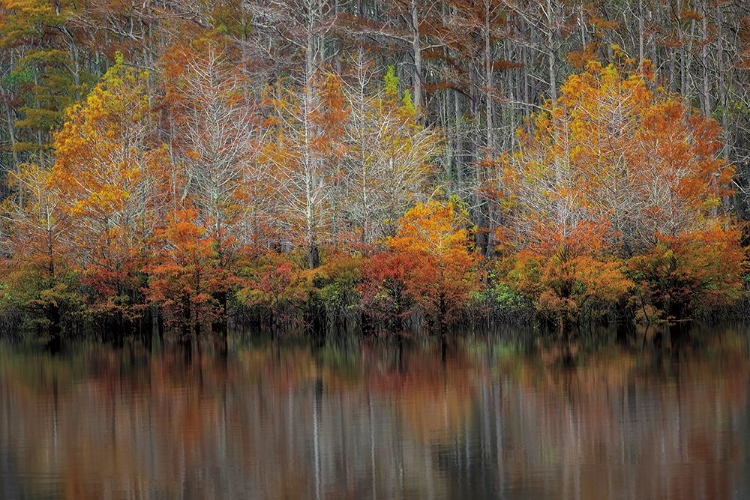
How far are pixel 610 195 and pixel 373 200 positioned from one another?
20.5 ft

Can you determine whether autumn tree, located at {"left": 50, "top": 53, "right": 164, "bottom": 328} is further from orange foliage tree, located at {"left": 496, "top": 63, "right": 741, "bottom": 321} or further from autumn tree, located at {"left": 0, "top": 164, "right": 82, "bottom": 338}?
orange foliage tree, located at {"left": 496, "top": 63, "right": 741, "bottom": 321}

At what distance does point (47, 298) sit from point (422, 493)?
23539 mm

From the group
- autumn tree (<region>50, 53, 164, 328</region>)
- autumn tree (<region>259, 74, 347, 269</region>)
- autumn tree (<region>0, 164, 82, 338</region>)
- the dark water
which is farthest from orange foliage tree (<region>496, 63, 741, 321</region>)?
autumn tree (<region>0, 164, 82, 338</region>)

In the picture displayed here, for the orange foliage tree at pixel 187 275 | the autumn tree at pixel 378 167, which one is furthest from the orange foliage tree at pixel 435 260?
the orange foliage tree at pixel 187 275

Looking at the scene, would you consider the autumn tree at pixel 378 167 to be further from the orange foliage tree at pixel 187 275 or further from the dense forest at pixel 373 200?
the orange foliage tree at pixel 187 275

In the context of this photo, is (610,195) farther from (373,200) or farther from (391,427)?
(391,427)

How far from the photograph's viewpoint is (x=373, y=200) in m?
30.9

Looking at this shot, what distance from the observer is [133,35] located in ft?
139

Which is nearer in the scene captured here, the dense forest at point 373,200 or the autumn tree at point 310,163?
the dense forest at point 373,200

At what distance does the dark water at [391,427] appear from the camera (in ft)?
35.2

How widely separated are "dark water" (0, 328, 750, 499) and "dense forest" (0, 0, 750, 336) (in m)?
5.93

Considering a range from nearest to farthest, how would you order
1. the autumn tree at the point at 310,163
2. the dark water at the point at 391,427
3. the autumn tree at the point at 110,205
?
1. the dark water at the point at 391,427
2. the autumn tree at the point at 310,163
3. the autumn tree at the point at 110,205

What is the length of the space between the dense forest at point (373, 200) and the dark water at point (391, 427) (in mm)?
5932

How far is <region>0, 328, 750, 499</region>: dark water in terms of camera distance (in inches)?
422
